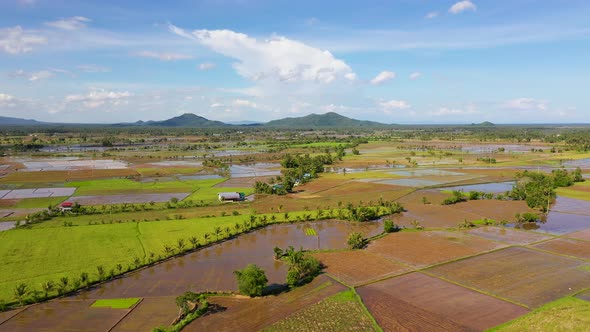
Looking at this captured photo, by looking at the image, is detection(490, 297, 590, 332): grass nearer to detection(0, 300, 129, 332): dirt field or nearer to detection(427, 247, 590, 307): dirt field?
detection(427, 247, 590, 307): dirt field

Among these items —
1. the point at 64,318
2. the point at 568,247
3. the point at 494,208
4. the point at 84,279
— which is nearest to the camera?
the point at 64,318

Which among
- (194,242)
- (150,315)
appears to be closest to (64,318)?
(150,315)

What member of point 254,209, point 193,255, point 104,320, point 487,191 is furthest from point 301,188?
point 104,320

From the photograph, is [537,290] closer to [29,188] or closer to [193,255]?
[193,255]

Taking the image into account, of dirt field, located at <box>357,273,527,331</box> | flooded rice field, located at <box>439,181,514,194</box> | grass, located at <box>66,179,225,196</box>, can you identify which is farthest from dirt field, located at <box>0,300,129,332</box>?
flooded rice field, located at <box>439,181,514,194</box>

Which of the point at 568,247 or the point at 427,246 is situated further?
the point at 427,246

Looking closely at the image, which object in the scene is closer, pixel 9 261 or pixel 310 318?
pixel 310 318

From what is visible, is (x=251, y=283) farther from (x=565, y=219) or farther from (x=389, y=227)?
(x=565, y=219)
